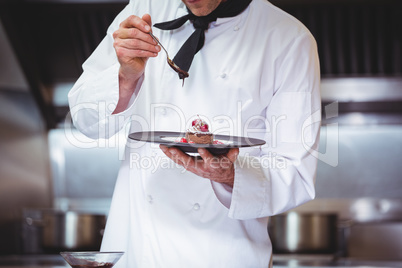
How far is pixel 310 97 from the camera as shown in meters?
1.73

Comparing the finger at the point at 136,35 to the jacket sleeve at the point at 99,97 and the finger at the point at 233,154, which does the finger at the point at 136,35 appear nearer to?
the jacket sleeve at the point at 99,97

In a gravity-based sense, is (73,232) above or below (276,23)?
below

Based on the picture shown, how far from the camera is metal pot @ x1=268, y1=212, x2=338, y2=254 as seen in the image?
324 cm

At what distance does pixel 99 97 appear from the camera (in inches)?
65.9

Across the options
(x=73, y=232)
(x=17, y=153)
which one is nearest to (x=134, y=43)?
(x=73, y=232)

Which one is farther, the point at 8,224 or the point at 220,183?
the point at 8,224

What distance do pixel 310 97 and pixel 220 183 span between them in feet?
1.28

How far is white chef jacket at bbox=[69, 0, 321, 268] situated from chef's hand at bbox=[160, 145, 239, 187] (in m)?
0.11

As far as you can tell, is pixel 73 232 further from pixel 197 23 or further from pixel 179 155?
pixel 179 155

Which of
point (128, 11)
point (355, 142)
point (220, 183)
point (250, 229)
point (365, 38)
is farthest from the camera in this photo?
point (355, 142)

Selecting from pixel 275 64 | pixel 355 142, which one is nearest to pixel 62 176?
pixel 355 142

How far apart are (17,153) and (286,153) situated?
9.39 feet

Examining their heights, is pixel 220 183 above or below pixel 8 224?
above

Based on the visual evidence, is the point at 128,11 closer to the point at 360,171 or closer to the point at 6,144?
the point at 6,144
